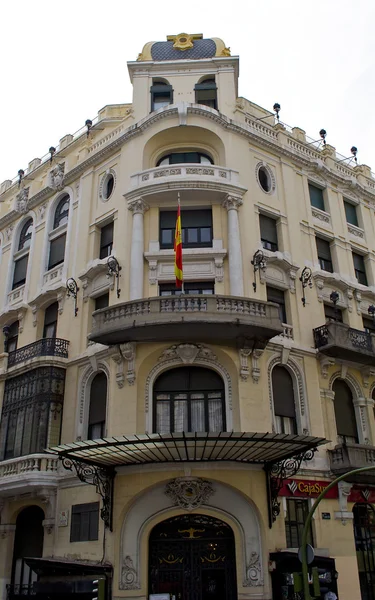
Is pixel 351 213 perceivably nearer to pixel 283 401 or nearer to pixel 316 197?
pixel 316 197

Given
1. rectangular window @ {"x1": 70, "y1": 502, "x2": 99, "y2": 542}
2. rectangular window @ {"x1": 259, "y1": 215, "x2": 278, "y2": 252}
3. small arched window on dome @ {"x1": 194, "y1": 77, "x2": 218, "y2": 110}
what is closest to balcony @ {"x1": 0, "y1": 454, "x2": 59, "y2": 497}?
rectangular window @ {"x1": 70, "y1": 502, "x2": 99, "y2": 542}

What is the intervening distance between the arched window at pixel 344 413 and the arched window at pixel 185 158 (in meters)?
11.4

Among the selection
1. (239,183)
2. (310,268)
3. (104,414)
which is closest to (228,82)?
(239,183)

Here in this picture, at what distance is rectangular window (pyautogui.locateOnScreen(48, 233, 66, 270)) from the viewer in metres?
28.4

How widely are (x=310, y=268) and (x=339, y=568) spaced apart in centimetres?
1221

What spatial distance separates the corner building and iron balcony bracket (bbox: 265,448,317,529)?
9 cm

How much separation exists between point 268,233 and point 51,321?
1073 cm

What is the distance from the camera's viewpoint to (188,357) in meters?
21.5

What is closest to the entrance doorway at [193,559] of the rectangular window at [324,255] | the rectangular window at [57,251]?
the rectangular window at [324,255]

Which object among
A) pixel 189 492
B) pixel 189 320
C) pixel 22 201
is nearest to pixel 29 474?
pixel 189 492

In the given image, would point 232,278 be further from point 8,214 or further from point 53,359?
point 8,214

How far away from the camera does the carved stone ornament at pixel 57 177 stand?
3006 centimetres

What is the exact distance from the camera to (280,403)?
2253cm

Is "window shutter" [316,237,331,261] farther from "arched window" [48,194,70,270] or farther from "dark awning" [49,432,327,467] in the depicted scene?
"arched window" [48,194,70,270]
